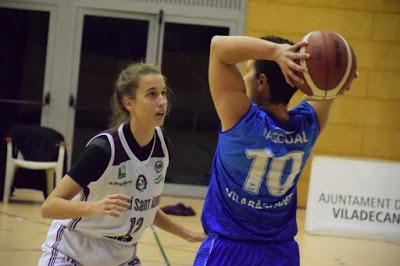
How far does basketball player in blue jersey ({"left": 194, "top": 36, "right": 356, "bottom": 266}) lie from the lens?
2.34 metres

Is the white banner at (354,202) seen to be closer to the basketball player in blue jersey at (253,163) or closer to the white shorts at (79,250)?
the white shorts at (79,250)

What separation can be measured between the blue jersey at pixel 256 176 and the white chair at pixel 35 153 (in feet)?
21.5

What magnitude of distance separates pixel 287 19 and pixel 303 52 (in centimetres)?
902

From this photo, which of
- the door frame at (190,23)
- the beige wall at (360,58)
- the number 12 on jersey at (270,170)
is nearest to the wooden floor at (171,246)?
the door frame at (190,23)

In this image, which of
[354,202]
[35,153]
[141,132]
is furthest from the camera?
[35,153]

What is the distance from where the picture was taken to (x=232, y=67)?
7.66 ft

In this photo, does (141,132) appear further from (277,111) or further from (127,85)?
(277,111)

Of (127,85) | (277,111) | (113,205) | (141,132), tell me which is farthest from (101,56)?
(277,111)

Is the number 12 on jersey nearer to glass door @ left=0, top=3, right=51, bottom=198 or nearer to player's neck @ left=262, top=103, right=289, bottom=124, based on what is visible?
player's neck @ left=262, top=103, right=289, bottom=124

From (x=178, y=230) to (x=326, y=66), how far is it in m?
1.33

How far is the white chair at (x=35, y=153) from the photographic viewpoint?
8.78 metres

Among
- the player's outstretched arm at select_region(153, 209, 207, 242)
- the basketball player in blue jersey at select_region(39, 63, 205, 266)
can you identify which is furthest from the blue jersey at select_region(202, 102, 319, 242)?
the basketball player in blue jersey at select_region(39, 63, 205, 266)

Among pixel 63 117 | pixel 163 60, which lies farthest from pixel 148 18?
pixel 63 117

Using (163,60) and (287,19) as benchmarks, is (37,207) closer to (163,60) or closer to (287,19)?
(163,60)
